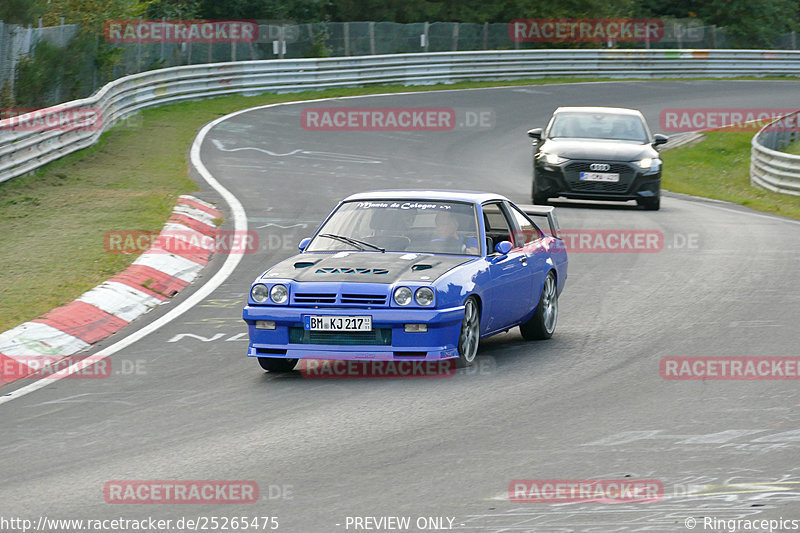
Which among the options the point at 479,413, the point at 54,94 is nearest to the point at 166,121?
the point at 54,94

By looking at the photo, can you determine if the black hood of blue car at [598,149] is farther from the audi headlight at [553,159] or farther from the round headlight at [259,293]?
the round headlight at [259,293]

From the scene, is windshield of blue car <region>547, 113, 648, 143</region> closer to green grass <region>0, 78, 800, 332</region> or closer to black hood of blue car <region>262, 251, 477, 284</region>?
green grass <region>0, 78, 800, 332</region>

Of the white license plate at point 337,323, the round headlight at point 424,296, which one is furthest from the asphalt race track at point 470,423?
the round headlight at point 424,296

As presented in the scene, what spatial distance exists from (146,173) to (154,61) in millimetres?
16572

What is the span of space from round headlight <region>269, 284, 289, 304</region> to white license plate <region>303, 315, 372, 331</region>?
26cm

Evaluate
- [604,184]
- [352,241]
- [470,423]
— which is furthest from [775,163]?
[470,423]

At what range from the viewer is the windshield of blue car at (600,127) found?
71.3 ft

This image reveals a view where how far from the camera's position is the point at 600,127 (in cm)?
2192

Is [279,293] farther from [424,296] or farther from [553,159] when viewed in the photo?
[553,159]

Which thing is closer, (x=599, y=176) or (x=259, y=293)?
(x=259, y=293)

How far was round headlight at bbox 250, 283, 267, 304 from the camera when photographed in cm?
927

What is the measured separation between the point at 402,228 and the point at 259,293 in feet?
4.83

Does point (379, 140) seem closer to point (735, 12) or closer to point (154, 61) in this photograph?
point (154, 61)

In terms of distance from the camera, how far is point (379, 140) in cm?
3031
